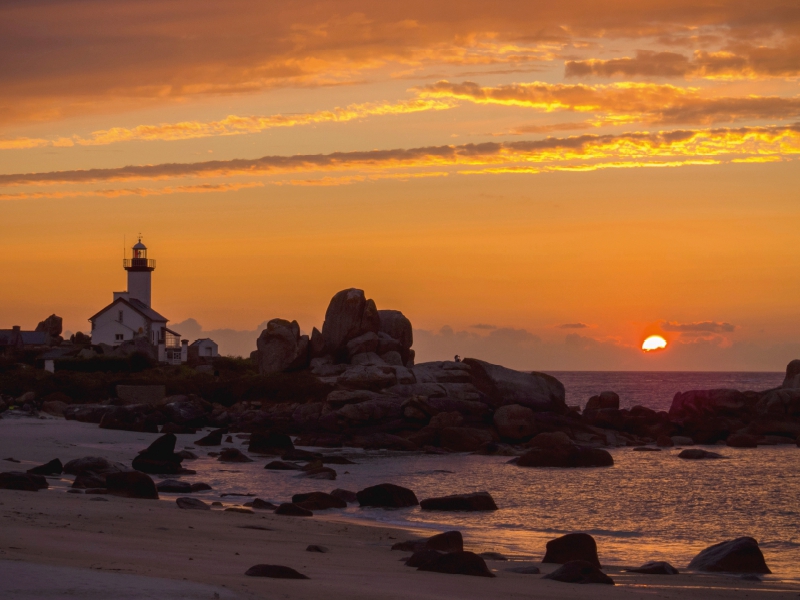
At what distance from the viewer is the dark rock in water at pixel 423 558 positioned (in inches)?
443

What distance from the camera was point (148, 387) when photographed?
162 feet

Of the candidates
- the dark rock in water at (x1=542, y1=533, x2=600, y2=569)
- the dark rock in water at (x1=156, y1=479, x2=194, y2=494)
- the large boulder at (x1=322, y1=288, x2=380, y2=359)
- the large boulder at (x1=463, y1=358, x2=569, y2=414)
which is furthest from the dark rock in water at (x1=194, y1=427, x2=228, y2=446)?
the dark rock in water at (x1=542, y1=533, x2=600, y2=569)

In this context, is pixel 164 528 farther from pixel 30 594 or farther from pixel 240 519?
pixel 30 594

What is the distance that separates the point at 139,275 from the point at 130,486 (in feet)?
220

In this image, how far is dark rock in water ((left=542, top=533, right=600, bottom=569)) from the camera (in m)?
13.0

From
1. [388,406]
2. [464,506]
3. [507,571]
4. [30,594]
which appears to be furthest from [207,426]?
[30,594]

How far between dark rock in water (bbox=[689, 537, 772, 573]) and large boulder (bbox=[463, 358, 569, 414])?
30690 millimetres

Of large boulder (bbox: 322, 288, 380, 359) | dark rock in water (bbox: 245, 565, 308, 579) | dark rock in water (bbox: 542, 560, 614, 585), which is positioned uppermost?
large boulder (bbox: 322, 288, 380, 359)

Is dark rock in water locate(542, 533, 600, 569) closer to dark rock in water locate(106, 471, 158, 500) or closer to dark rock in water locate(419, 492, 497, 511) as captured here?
dark rock in water locate(419, 492, 497, 511)

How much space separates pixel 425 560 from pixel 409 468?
62.1ft

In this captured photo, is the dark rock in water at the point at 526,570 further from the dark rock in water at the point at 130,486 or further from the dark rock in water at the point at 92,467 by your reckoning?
the dark rock in water at the point at 92,467

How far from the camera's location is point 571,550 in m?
13.0

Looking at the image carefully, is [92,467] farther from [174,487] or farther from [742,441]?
[742,441]

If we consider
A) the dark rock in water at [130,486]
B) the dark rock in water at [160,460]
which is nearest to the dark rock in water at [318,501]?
the dark rock in water at [130,486]
